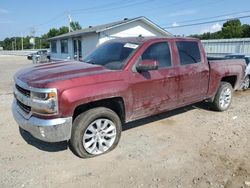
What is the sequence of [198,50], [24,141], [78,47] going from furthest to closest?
[78,47] → [198,50] → [24,141]

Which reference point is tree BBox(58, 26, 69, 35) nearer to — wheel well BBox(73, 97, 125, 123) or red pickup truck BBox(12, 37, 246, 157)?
red pickup truck BBox(12, 37, 246, 157)

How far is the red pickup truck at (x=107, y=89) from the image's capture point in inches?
138

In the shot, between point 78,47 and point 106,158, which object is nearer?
point 106,158

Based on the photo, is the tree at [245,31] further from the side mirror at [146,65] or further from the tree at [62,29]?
the side mirror at [146,65]

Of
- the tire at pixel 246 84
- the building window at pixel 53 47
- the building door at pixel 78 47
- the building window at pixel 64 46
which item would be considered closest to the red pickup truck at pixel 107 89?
the tire at pixel 246 84

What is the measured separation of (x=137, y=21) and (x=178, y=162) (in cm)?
2031

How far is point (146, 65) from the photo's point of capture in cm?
417

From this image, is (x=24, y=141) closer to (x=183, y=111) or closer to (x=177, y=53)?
(x=177, y=53)

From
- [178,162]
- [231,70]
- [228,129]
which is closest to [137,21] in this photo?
[231,70]

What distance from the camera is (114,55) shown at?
4688 mm

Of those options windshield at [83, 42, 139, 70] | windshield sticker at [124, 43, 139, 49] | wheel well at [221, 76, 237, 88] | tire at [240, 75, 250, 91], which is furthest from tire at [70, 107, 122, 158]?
tire at [240, 75, 250, 91]

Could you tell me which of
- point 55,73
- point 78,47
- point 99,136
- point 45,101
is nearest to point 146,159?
point 99,136

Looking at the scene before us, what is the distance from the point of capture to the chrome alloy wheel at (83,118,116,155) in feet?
12.9

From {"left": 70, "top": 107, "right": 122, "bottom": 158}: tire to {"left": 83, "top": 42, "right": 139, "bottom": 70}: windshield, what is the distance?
0.86m
